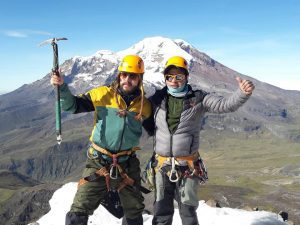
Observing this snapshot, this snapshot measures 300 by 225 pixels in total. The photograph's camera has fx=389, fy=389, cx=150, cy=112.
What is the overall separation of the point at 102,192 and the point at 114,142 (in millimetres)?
1829

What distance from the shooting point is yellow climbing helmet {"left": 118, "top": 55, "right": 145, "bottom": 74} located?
13.2 metres

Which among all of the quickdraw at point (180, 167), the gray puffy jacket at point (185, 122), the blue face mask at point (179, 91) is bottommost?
the quickdraw at point (180, 167)

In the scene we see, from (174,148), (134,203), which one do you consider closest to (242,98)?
(174,148)

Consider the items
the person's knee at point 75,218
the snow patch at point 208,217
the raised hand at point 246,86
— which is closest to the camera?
the raised hand at point 246,86

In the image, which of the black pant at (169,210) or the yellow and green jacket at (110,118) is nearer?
the yellow and green jacket at (110,118)

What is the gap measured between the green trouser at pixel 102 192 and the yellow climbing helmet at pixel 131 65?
10.2 ft

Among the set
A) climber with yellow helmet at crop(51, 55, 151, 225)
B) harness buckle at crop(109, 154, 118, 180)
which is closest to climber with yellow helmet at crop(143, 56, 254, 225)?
climber with yellow helmet at crop(51, 55, 151, 225)

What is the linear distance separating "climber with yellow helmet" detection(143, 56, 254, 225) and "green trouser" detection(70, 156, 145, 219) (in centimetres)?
80

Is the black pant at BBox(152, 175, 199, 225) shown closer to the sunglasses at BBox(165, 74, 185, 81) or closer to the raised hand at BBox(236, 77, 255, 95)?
the sunglasses at BBox(165, 74, 185, 81)

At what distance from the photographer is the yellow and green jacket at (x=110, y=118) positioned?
13242 millimetres

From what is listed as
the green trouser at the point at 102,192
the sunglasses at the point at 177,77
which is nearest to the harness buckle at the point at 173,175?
the green trouser at the point at 102,192

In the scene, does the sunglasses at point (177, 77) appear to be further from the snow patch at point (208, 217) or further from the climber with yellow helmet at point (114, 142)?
the snow patch at point (208, 217)

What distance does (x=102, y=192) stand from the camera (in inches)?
531

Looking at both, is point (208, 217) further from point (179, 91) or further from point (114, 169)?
point (179, 91)
